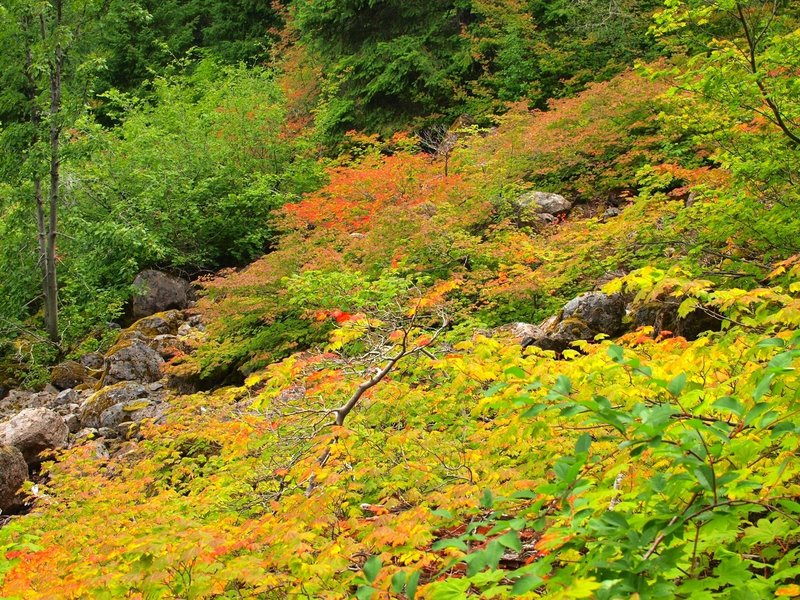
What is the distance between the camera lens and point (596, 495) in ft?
6.05

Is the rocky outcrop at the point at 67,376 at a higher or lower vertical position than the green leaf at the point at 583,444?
lower

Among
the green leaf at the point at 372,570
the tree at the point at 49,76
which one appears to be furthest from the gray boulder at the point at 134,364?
the green leaf at the point at 372,570

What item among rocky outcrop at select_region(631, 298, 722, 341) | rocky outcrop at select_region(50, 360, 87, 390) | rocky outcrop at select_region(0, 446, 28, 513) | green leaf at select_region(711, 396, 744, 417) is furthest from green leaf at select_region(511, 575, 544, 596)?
rocky outcrop at select_region(50, 360, 87, 390)

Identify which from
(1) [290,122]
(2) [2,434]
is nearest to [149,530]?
(2) [2,434]

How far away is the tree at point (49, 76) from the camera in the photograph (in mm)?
12219

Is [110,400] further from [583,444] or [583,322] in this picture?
[583,444]

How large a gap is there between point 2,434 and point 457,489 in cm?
768

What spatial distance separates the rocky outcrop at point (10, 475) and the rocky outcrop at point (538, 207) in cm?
700

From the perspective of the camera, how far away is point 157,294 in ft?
43.3

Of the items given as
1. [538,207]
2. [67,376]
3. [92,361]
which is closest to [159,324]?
[92,361]

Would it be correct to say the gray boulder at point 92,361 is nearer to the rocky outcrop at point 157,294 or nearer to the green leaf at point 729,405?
the rocky outcrop at point 157,294

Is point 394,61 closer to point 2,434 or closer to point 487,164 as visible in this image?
point 487,164

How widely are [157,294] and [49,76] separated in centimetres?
446

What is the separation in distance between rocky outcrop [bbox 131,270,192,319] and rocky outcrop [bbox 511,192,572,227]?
22.8ft
